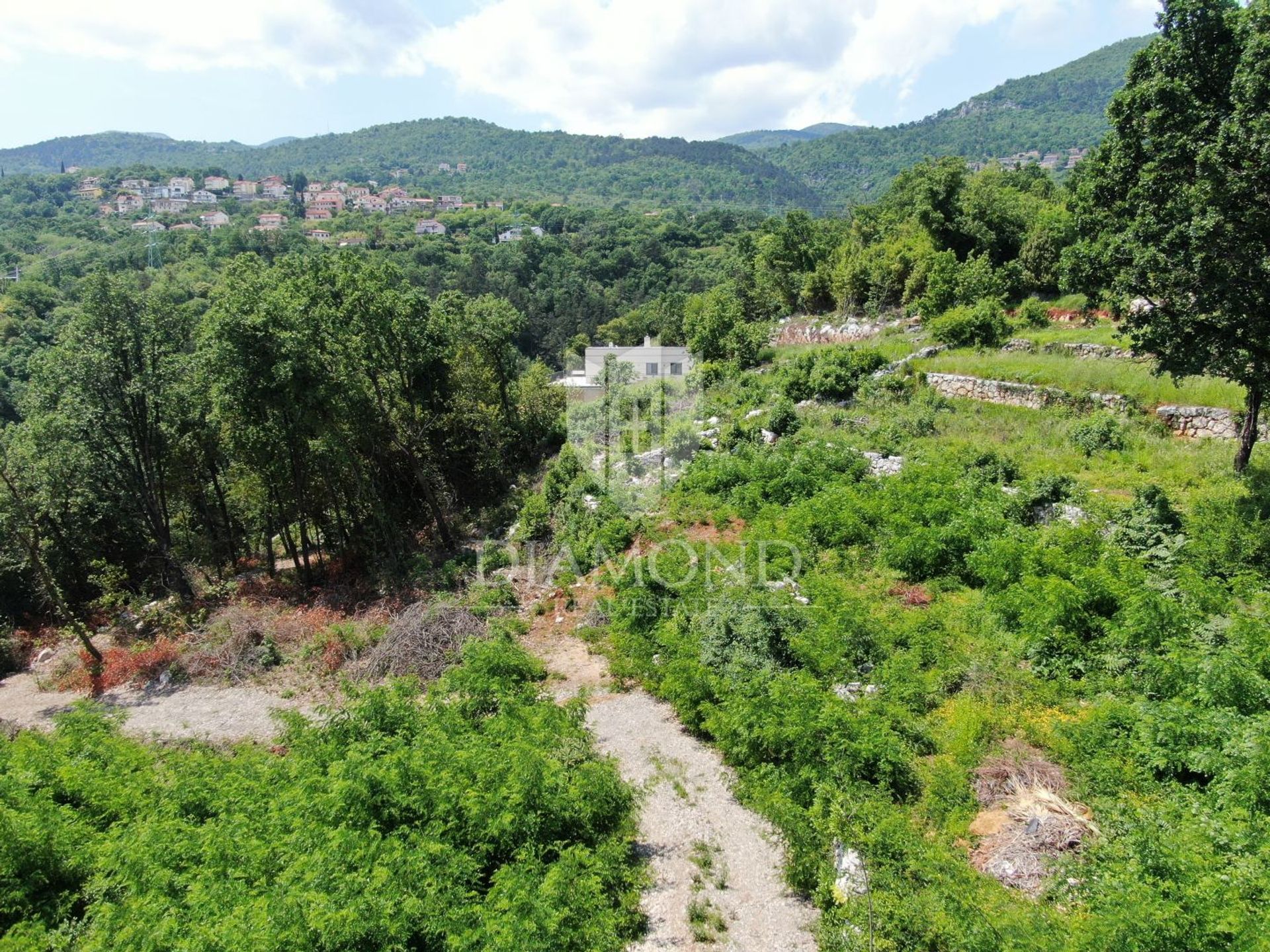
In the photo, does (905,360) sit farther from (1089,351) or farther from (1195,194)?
(1195,194)

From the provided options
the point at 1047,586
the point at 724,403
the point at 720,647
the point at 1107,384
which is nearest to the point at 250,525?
the point at 724,403

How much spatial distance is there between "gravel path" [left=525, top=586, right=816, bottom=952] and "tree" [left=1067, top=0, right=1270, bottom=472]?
32.6 feet

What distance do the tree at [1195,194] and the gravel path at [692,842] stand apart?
392 inches

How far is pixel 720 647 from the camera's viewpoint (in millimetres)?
11148

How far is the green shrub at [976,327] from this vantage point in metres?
23.5

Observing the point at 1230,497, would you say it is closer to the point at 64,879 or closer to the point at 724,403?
the point at 724,403

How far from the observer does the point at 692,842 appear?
8.17 meters

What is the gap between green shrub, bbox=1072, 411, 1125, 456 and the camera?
49.9 ft

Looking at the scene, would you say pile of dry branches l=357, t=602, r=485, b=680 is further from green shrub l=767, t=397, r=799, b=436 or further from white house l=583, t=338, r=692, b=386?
white house l=583, t=338, r=692, b=386

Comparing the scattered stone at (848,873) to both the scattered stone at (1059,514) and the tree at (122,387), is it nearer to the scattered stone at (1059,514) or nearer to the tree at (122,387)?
the scattered stone at (1059,514)

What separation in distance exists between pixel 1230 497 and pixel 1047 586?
4849mm

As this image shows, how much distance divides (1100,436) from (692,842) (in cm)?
1364

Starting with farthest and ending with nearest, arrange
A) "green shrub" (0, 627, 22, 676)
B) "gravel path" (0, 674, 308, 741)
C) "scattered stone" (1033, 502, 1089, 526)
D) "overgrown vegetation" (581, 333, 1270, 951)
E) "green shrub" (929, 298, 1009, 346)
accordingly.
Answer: "green shrub" (929, 298, 1009, 346)
"green shrub" (0, 627, 22, 676)
"gravel path" (0, 674, 308, 741)
"scattered stone" (1033, 502, 1089, 526)
"overgrown vegetation" (581, 333, 1270, 951)

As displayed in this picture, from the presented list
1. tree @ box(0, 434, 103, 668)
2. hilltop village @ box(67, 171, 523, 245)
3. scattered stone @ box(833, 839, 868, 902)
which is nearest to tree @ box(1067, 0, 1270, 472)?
scattered stone @ box(833, 839, 868, 902)
